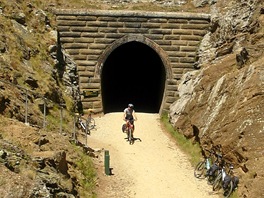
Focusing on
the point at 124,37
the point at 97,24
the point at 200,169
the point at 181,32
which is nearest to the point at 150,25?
the point at 124,37

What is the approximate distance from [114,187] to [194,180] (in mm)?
3334

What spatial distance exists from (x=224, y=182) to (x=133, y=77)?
26177mm

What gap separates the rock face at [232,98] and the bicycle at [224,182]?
0.37 metres

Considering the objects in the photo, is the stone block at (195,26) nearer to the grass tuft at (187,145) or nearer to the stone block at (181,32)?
the stone block at (181,32)

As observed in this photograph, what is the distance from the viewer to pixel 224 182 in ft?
46.9

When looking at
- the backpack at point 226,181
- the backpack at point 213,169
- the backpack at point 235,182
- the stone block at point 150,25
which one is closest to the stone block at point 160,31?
the stone block at point 150,25

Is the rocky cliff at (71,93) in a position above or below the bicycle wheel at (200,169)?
above

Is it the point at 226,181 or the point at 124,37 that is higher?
the point at 124,37

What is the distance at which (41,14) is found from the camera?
25.3m

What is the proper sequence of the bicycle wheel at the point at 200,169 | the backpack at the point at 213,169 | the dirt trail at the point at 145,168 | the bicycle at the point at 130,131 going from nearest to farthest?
the dirt trail at the point at 145,168, the backpack at the point at 213,169, the bicycle wheel at the point at 200,169, the bicycle at the point at 130,131

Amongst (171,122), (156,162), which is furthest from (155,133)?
(156,162)

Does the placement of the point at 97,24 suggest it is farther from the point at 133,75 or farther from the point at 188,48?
the point at 133,75

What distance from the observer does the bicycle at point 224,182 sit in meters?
14.1

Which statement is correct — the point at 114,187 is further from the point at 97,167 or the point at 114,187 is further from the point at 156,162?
the point at 156,162
